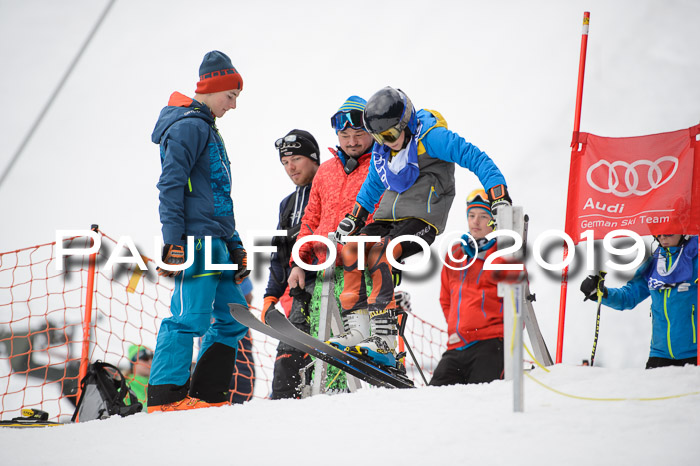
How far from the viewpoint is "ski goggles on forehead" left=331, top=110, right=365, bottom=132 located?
340 centimetres

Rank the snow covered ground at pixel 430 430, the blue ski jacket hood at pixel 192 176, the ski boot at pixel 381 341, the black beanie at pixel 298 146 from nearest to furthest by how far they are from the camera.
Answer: the snow covered ground at pixel 430 430 → the blue ski jacket hood at pixel 192 176 → the ski boot at pixel 381 341 → the black beanie at pixel 298 146

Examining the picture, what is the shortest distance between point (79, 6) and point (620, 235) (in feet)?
32.7

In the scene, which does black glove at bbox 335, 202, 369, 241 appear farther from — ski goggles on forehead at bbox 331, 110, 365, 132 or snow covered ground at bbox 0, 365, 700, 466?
snow covered ground at bbox 0, 365, 700, 466

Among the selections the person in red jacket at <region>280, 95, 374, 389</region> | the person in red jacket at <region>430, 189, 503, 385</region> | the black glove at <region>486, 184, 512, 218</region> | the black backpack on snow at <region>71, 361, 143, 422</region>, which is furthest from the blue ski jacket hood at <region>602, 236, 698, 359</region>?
the black backpack on snow at <region>71, 361, 143, 422</region>

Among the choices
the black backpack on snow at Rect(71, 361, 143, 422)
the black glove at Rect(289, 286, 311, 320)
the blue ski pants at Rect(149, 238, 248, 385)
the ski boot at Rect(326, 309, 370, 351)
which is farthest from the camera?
the black glove at Rect(289, 286, 311, 320)

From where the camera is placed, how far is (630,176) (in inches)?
132

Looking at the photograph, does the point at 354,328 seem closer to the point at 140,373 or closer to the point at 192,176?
the point at 192,176

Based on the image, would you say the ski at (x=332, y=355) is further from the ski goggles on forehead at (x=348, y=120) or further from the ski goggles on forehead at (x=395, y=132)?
the ski goggles on forehead at (x=348, y=120)

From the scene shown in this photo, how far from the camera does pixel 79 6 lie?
33.9ft

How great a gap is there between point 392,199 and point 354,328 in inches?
26.0

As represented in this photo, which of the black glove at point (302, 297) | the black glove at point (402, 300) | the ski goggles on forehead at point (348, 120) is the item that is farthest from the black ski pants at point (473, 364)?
the ski goggles on forehead at point (348, 120)

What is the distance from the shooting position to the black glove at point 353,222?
315 cm

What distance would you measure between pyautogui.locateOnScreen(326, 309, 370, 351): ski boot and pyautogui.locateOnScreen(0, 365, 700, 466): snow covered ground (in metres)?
0.63

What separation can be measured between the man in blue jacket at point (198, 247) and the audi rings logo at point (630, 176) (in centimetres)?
200
